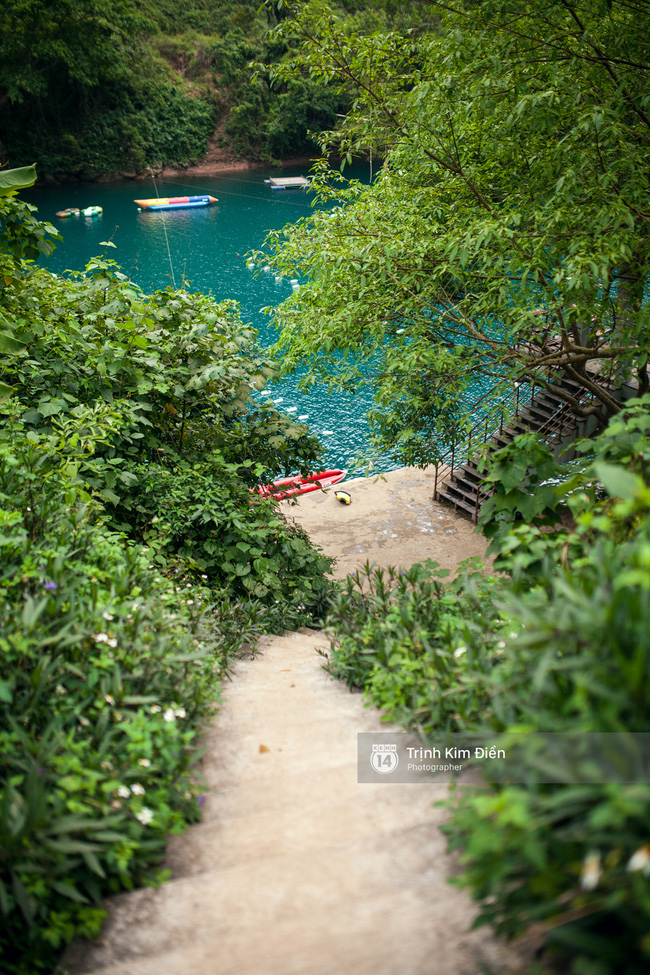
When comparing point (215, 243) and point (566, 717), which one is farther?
point (215, 243)

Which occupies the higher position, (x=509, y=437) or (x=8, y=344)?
(x=8, y=344)

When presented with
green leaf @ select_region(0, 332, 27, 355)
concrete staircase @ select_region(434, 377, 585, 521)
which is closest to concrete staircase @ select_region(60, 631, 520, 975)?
green leaf @ select_region(0, 332, 27, 355)

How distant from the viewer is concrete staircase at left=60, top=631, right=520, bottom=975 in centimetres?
193

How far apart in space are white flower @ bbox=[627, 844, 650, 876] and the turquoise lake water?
14.8 m

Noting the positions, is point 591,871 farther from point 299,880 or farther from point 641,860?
point 299,880

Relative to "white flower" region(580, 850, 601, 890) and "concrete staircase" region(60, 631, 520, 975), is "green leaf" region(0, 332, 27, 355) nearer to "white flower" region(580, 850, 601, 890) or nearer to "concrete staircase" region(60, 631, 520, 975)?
"concrete staircase" region(60, 631, 520, 975)

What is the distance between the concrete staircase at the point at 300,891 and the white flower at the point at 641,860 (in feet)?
2.10

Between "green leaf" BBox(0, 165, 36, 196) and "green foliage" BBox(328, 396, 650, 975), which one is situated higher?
"green leaf" BBox(0, 165, 36, 196)

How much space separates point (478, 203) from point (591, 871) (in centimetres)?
857

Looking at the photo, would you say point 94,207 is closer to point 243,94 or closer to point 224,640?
point 243,94

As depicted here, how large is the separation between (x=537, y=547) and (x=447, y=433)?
6572 millimetres

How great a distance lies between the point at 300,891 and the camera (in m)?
2.19

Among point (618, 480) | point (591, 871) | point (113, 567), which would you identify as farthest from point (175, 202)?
point (591, 871)

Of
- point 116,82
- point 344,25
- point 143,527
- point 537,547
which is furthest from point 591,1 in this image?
point 116,82
